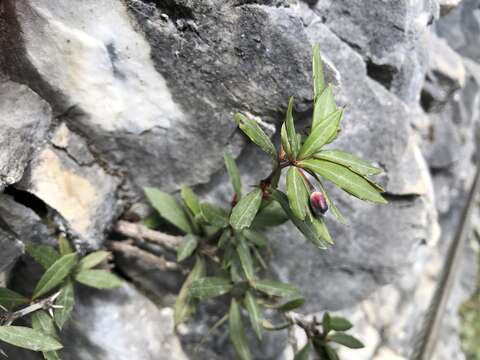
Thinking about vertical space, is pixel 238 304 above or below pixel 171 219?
below

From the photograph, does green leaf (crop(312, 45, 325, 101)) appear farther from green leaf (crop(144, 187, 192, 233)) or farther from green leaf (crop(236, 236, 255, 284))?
green leaf (crop(144, 187, 192, 233))

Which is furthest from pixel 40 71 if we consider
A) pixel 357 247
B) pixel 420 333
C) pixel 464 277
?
pixel 464 277

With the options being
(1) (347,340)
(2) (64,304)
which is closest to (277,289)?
(1) (347,340)

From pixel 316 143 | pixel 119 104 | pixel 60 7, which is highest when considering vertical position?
pixel 316 143

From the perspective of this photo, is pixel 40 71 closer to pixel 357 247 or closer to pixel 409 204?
pixel 357 247

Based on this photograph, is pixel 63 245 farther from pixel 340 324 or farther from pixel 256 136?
pixel 340 324

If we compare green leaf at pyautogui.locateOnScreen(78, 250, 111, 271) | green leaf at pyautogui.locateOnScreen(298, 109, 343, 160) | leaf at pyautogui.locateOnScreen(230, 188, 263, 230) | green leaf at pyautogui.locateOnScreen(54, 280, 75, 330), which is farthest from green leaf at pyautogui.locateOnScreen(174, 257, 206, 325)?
green leaf at pyautogui.locateOnScreen(298, 109, 343, 160)
